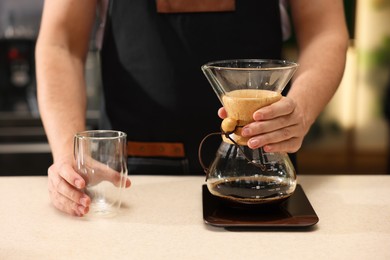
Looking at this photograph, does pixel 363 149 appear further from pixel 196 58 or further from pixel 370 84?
pixel 196 58

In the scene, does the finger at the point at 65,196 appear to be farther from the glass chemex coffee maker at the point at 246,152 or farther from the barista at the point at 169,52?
the barista at the point at 169,52

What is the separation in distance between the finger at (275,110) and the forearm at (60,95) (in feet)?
1.64

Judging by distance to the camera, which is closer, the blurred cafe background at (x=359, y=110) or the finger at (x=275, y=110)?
the finger at (x=275, y=110)

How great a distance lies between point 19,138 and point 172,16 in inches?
56.9

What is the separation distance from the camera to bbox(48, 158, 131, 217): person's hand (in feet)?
3.65

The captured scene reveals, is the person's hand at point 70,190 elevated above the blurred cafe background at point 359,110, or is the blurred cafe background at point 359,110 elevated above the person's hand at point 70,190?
the person's hand at point 70,190

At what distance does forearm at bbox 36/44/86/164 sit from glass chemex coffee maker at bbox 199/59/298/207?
42 cm

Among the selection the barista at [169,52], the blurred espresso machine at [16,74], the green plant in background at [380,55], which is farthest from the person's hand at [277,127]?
the green plant in background at [380,55]

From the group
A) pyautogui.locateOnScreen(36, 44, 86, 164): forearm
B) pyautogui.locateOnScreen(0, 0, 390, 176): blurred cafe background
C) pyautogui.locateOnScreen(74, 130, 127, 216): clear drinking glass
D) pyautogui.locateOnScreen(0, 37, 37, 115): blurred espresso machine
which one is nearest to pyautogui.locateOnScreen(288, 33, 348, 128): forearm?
pyautogui.locateOnScreen(74, 130, 127, 216): clear drinking glass

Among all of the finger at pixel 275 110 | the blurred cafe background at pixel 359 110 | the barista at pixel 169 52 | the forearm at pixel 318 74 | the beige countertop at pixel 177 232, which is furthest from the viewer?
the blurred cafe background at pixel 359 110

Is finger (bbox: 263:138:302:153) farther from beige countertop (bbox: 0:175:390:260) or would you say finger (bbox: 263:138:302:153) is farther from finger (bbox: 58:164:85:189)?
finger (bbox: 58:164:85:189)

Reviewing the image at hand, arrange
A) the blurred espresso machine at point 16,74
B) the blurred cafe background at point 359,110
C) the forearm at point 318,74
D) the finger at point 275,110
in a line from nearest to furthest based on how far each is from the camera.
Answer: the finger at point 275,110 → the forearm at point 318,74 → the blurred espresso machine at point 16,74 → the blurred cafe background at point 359,110

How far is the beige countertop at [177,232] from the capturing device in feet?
3.08

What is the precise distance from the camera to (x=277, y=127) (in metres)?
1.10
